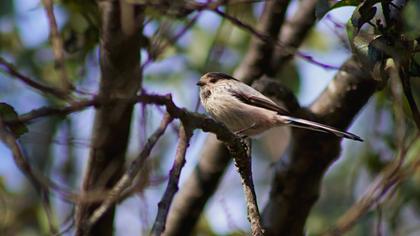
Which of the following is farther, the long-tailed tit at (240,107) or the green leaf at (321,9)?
the long-tailed tit at (240,107)

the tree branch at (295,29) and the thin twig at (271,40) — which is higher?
the tree branch at (295,29)

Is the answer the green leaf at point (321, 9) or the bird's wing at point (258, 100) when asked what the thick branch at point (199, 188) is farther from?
the green leaf at point (321, 9)

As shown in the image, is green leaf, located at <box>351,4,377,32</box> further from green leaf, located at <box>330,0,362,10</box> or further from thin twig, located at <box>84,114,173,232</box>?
thin twig, located at <box>84,114,173,232</box>

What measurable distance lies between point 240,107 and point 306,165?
1.97 feet

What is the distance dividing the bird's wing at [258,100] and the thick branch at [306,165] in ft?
0.61

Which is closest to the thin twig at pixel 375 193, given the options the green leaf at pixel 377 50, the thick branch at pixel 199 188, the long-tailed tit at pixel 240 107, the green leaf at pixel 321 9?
the long-tailed tit at pixel 240 107

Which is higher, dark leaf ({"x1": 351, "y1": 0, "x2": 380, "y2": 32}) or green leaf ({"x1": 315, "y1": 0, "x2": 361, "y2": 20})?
green leaf ({"x1": 315, "y1": 0, "x2": 361, "y2": 20})

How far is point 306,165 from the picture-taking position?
175 inches

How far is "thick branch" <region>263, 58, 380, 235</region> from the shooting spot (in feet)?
14.5

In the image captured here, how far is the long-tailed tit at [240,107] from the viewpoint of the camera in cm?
455

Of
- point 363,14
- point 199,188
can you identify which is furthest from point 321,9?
point 199,188

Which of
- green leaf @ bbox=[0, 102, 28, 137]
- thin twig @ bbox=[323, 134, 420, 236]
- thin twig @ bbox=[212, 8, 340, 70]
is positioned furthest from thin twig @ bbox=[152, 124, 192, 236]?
thin twig @ bbox=[212, 8, 340, 70]

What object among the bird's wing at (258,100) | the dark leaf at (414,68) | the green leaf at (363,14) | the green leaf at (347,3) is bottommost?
the dark leaf at (414,68)

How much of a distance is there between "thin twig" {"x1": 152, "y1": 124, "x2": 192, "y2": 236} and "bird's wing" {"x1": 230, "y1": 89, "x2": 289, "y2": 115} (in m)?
1.45
